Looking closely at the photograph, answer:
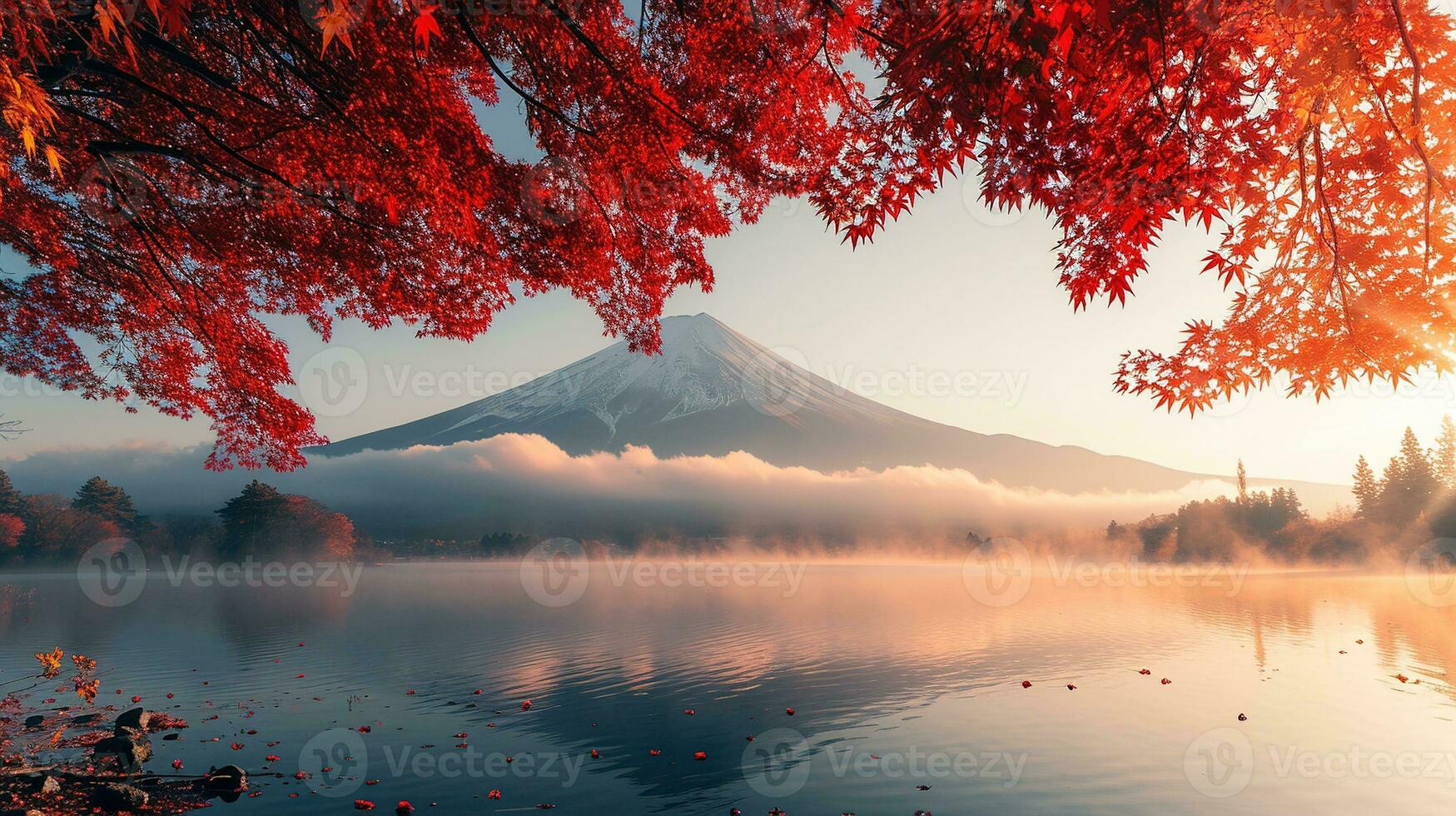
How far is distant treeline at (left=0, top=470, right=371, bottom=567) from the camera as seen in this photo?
217ft

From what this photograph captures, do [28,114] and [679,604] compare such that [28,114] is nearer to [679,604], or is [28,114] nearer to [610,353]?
[679,604]

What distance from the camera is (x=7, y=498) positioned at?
6500cm

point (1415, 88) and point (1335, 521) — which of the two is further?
point (1335, 521)

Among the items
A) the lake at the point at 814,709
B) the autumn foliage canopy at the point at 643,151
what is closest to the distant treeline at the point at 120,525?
the lake at the point at 814,709

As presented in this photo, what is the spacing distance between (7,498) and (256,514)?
995 inches

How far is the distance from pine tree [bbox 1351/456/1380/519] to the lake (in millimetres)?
41821

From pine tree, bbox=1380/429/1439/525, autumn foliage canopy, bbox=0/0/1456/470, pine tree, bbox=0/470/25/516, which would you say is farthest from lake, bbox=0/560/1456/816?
pine tree, bbox=0/470/25/516

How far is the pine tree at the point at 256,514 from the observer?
6612 cm

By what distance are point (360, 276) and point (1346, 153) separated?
41.5 feet

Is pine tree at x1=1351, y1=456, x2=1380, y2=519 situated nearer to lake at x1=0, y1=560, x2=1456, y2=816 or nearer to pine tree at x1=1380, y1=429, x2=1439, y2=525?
pine tree at x1=1380, y1=429, x2=1439, y2=525

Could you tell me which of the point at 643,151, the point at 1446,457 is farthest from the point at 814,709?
the point at 1446,457

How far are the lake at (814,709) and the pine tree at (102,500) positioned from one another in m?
59.2

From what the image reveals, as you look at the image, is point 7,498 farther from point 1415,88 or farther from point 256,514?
point 1415,88

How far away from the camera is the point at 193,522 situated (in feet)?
292
